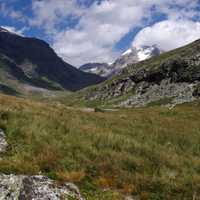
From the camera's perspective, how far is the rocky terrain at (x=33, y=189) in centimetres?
959

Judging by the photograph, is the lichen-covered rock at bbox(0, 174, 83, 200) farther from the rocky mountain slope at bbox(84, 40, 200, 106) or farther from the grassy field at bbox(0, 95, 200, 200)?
the rocky mountain slope at bbox(84, 40, 200, 106)

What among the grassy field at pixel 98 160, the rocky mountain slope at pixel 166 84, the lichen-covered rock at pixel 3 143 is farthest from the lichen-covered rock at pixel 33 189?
the rocky mountain slope at pixel 166 84

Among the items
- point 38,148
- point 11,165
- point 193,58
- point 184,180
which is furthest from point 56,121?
point 193,58

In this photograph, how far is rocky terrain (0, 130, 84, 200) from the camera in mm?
9586

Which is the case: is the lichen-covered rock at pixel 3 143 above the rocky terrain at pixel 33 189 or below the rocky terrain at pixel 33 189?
above

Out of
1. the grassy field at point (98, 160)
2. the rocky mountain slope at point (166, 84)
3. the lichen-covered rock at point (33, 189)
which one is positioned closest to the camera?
the lichen-covered rock at point (33, 189)

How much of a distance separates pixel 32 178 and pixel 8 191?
88 centimetres

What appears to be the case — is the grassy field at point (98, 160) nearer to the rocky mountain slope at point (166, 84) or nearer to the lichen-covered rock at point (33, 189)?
the lichen-covered rock at point (33, 189)

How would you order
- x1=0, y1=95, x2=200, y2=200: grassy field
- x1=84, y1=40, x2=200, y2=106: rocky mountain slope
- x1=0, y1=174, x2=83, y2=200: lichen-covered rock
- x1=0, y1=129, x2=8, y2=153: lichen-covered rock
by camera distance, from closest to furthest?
x1=0, y1=174, x2=83, y2=200: lichen-covered rock < x1=0, y1=95, x2=200, y2=200: grassy field < x1=0, y1=129, x2=8, y2=153: lichen-covered rock < x1=84, y1=40, x2=200, y2=106: rocky mountain slope

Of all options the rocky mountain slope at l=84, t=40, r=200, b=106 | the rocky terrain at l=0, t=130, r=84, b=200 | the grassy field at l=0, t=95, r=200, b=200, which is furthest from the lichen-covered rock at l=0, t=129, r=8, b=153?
the rocky mountain slope at l=84, t=40, r=200, b=106

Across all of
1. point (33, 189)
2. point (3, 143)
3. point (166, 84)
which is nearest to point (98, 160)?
point (3, 143)

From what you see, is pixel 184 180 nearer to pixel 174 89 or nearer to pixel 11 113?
pixel 11 113

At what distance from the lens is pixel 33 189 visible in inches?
386

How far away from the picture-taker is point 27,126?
52.6ft
